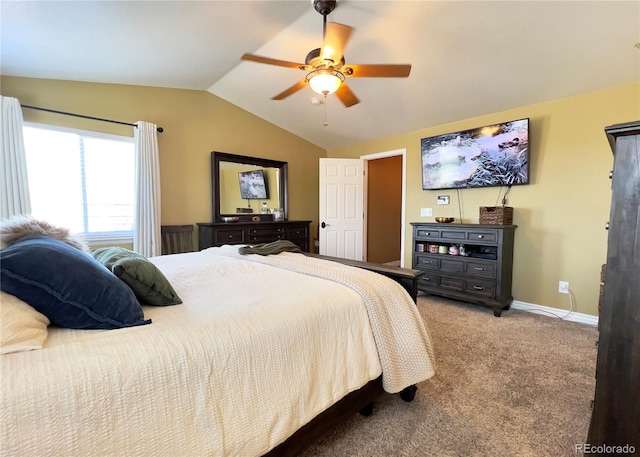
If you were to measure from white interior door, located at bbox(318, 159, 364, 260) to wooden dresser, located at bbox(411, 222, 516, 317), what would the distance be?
1.29 metres

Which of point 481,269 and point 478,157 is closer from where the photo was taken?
point 481,269

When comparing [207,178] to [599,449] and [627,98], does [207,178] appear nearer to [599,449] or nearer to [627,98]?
[599,449]

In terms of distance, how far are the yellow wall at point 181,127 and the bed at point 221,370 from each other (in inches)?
104

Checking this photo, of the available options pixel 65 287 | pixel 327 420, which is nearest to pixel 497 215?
pixel 327 420

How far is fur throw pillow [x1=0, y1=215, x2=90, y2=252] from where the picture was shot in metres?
1.01

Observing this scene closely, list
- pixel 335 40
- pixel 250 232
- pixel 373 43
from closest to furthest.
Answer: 1. pixel 335 40
2. pixel 373 43
3. pixel 250 232

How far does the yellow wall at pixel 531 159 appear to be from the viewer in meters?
2.81

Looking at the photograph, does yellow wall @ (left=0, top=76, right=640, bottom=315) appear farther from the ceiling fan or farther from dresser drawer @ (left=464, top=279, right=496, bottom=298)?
the ceiling fan

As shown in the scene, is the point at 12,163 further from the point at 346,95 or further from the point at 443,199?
the point at 443,199

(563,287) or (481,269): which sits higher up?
(481,269)

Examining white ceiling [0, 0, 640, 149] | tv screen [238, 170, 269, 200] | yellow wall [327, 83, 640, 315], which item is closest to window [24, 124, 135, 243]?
white ceiling [0, 0, 640, 149]

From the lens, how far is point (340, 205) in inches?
186

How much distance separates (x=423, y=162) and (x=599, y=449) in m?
3.44

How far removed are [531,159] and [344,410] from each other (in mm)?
3389
